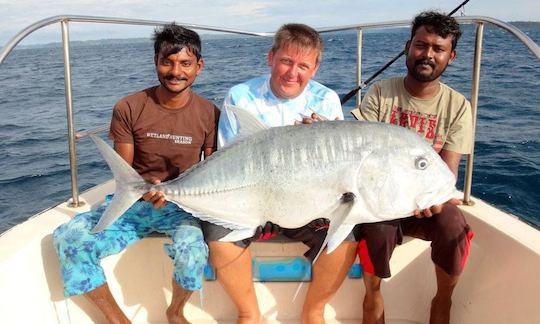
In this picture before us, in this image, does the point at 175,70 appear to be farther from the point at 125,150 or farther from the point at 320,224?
the point at 320,224

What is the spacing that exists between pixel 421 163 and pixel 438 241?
20.2 inches

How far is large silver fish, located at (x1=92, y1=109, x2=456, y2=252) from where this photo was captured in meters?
1.85

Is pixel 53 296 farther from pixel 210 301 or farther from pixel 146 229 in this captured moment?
pixel 210 301

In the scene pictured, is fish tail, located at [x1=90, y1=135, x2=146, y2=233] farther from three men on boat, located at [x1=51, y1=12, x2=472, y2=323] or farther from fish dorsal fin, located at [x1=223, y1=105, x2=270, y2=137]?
fish dorsal fin, located at [x1=223, y1=105, x2=270, y2=137]

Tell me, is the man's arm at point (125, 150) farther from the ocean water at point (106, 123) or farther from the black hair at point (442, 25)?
the black hair at point (442, 25)

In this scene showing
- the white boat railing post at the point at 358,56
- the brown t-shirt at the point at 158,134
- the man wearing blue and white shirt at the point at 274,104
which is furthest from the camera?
the white boat railing post at the point at 358,56

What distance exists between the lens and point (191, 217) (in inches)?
93.7

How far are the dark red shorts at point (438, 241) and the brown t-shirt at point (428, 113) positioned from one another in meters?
0.45

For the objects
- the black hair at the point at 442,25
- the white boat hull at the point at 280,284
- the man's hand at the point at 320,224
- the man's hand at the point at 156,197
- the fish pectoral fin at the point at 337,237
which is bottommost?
the white boat hull at the point at 280,284

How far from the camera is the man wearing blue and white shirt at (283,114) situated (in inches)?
88.1

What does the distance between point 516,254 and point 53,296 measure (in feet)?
7.34

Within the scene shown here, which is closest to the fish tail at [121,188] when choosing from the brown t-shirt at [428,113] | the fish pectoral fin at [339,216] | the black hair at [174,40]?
the black hair at [174,40]

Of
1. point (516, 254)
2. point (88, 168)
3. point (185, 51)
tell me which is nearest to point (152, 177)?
point (185, 51)

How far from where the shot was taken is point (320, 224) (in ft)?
Answer: 7.27
